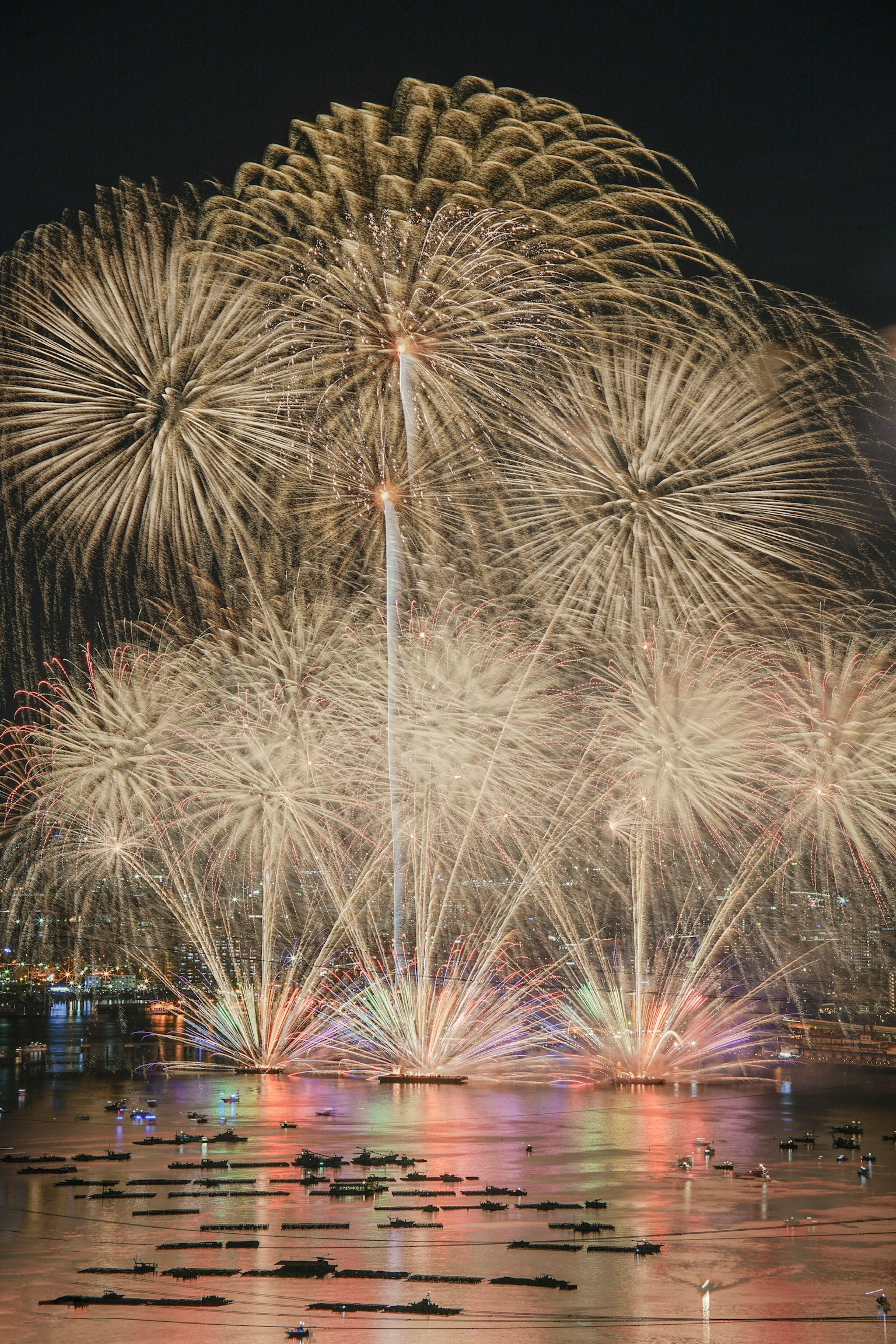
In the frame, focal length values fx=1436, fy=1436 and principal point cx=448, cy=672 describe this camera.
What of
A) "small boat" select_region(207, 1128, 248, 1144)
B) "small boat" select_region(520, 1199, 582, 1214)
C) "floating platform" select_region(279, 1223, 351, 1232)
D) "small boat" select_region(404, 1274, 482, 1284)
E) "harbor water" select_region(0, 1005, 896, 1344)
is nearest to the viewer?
"harbor water" select_region(0, 1005, 896, 1344)

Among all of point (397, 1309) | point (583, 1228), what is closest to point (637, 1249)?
point (583, 1228)

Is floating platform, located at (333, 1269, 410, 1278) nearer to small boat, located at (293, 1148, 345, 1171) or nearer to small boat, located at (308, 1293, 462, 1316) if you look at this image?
small boat, located at (308, 1293, 462, 1316)

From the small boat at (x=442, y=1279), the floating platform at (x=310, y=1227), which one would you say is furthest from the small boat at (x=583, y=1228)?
the small boat at (x=442, y=1279)

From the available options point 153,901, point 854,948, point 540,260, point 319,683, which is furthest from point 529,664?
point 153,901

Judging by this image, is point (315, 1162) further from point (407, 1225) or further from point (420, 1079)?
point (420, 1079)

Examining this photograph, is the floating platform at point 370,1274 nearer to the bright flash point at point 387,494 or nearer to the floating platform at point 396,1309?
the floating platform at point 396,1309

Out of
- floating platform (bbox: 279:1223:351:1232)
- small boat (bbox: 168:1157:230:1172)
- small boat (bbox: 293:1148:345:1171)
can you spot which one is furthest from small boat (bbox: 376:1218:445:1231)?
small boat (bbox: 168:1157:230:1172)

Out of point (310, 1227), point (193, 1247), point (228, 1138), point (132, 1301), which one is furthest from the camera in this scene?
point (228, 1138)
